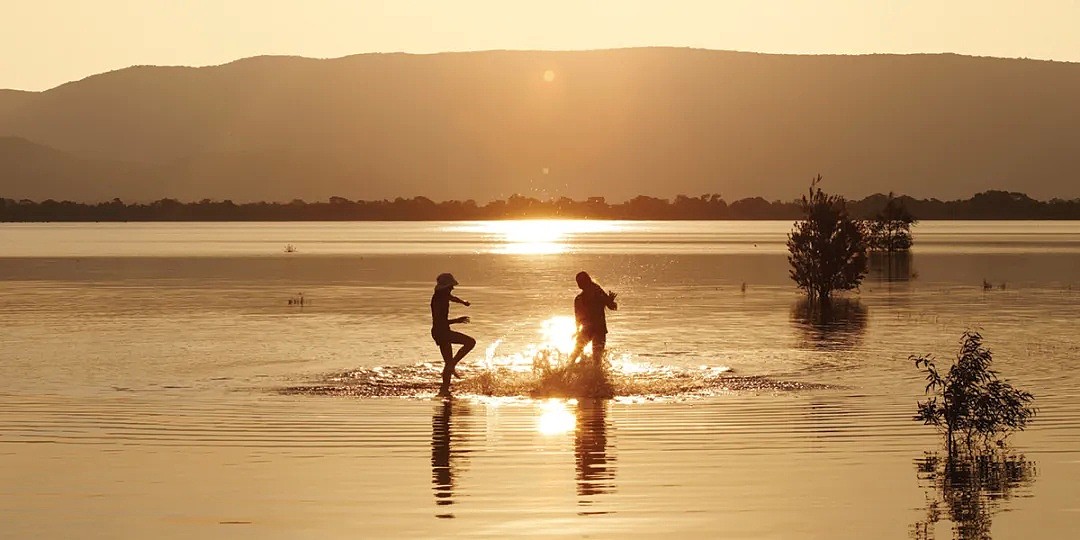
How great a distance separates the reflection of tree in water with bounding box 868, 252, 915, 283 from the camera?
219 feet

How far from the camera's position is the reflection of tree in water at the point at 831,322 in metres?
33.8

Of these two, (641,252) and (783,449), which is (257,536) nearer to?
(783,449)

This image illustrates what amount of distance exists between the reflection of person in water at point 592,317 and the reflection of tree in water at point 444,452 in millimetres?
2607

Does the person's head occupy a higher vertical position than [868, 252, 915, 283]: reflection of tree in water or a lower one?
higher

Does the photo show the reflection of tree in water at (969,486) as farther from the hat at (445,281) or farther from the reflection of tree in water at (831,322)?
the reflection of tree in water at (831,322)

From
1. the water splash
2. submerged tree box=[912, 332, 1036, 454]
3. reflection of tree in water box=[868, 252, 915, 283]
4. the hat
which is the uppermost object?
the hat

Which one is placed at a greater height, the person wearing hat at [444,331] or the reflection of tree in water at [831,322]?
the person wearing hat at [444,331]

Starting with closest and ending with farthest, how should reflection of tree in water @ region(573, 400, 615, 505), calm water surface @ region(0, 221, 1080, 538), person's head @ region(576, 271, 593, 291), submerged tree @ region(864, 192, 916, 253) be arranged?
calm water surface @ region(0, 221, 1080, 538) → reflection of tree in water @ region(573, 400, 615, 505) → person's head @ region(576, 271, 593, 291) → submerged tree @ region(864, 192, 916, 253)

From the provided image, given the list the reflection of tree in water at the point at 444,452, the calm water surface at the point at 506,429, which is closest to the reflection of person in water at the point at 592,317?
the calm water surface at the point at 506,429

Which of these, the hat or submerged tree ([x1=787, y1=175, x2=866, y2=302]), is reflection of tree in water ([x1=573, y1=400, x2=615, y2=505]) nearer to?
the hat

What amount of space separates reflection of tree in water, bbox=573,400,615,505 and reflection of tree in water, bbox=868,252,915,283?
4507 centimetres

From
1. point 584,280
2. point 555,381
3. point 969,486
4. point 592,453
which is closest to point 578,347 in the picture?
point 555,381

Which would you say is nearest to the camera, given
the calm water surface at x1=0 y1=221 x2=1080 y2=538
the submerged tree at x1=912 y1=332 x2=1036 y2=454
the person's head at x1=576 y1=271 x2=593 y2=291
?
the calm water surface at x1=0 y1=221 x2=1080 y2=538

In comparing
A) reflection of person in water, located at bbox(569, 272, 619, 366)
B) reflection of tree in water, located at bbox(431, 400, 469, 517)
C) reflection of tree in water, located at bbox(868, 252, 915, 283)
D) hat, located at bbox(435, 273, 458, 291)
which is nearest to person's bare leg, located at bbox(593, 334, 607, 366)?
reflection of person in water, located at bbox(569, 272, 619, 366)
